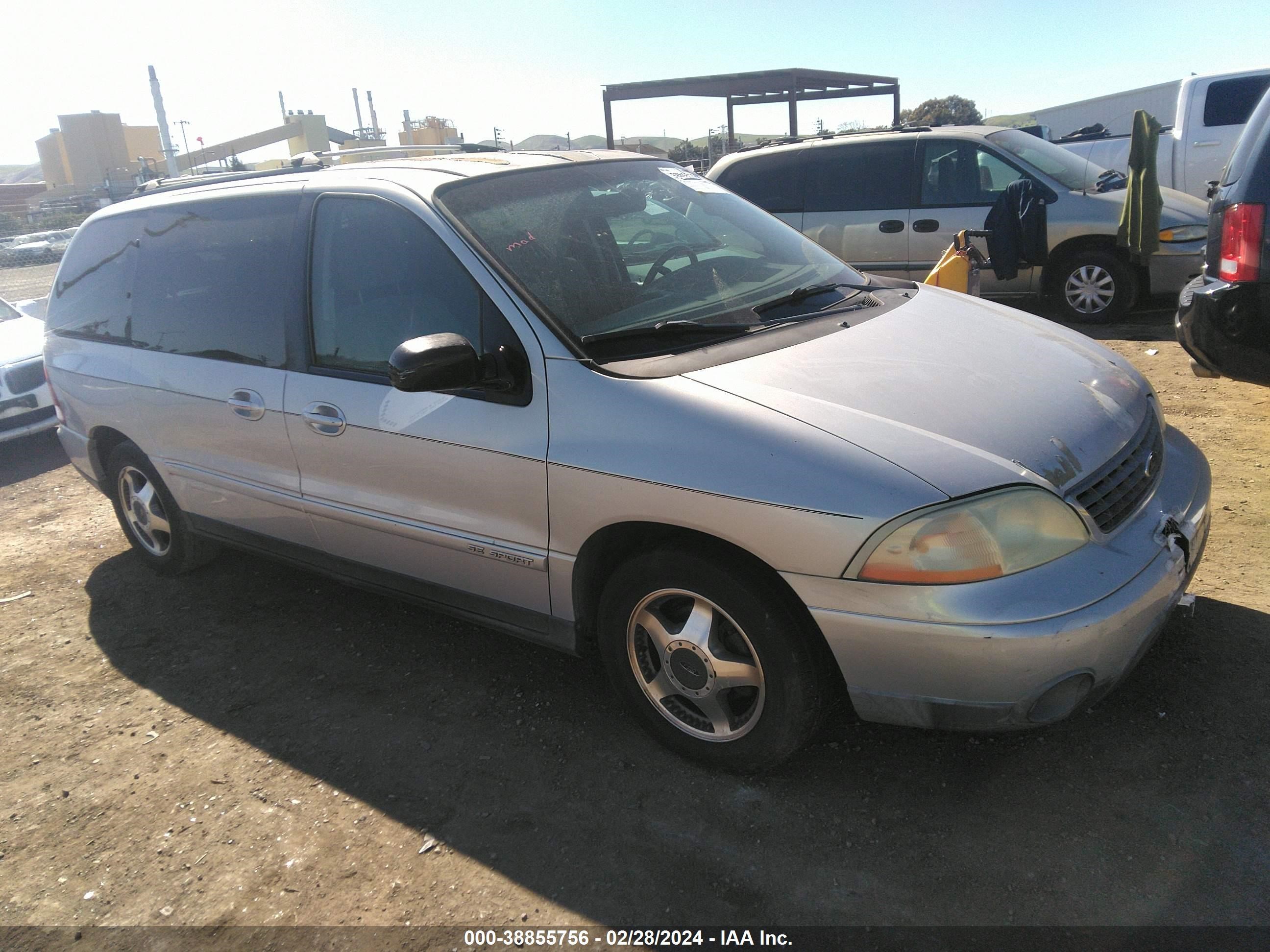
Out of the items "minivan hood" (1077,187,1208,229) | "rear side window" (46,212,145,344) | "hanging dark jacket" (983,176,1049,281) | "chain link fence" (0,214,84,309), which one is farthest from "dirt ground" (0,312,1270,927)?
"chain link fence" (0,214,84,309)

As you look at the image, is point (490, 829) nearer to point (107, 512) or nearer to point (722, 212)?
point (722, 212)

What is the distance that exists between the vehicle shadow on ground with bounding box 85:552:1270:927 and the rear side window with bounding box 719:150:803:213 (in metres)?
6.68

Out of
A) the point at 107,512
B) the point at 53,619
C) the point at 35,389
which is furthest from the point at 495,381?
the point at 35,389

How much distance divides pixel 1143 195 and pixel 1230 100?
12.1 feet

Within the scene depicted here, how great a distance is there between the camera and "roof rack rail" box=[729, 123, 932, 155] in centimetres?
888

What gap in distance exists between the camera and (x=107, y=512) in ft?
20.2

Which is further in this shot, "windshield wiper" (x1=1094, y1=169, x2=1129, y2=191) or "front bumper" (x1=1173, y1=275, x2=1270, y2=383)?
"windshield wiper" (x1=1094, y1=169, x2=1129, y2=191)

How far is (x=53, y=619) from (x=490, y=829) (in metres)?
3.00

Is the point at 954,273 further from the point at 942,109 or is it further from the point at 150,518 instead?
the point at 942,109

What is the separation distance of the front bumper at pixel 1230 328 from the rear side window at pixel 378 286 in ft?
10.8

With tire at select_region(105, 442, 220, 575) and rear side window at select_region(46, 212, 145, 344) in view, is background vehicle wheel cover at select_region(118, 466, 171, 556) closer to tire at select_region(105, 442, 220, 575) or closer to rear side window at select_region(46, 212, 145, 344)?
tire at select_region(105, 442, 220, 575)

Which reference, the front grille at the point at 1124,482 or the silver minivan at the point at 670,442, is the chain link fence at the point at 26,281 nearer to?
the silver minivan at the point at 670,442

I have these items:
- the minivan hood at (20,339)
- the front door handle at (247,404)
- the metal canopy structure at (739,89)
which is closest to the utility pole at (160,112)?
the metal canopy structure at (739,89)

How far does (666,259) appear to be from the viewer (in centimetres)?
332
